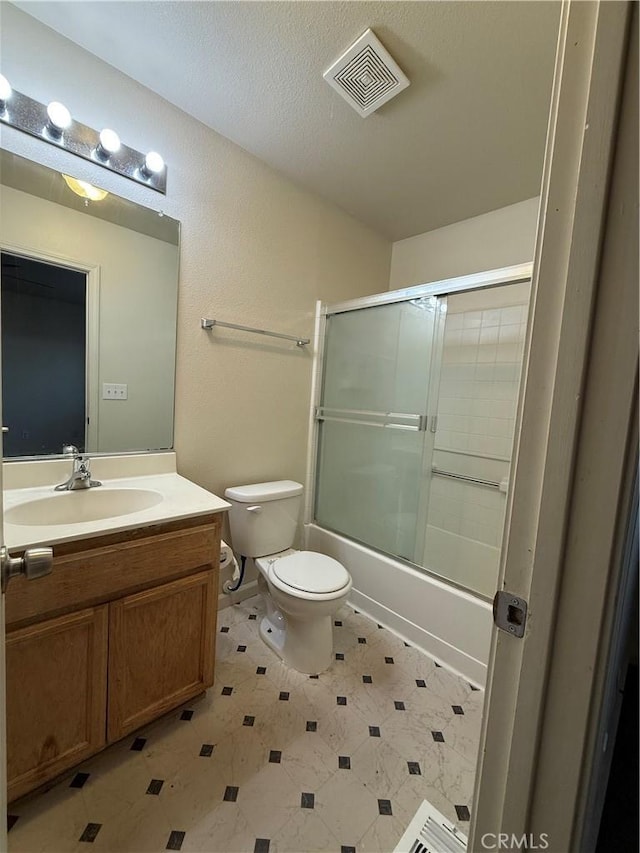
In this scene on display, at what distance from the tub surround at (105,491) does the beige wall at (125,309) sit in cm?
9

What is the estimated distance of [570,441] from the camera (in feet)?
1.43

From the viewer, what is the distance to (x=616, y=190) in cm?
40

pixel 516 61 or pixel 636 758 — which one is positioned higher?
pixel 516 61

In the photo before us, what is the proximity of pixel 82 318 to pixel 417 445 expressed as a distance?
68.0 inches

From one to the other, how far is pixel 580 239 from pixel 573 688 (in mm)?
556

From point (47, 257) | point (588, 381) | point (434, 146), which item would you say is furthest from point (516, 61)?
point (47, 257)

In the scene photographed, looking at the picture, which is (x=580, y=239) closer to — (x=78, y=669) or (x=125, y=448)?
(x=78, y=669)

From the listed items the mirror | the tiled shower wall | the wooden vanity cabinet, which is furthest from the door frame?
the tiled shower wall

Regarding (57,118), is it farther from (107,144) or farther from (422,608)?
(422,608)

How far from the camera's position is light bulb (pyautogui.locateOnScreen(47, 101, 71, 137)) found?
1.22m

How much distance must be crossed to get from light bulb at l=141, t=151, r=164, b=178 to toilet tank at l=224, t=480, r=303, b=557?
4.84 ft

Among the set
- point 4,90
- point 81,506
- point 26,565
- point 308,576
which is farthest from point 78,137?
point 308,576

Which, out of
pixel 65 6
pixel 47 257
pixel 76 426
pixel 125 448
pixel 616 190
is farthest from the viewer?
pixel 125 448

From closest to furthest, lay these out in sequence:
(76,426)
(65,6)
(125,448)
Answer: (65,6) → (76,426) → (125,448)
